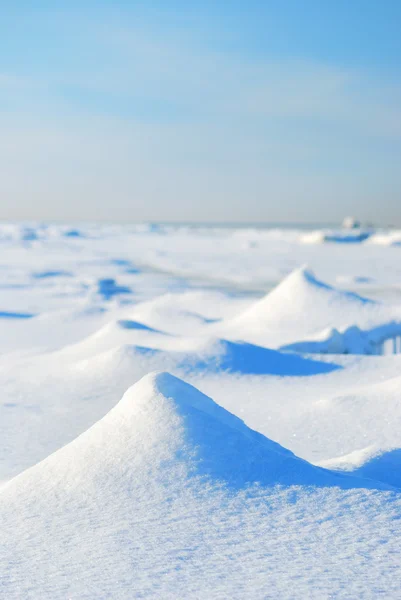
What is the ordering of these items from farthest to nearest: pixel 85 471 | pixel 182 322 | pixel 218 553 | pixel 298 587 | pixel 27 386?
1. pixel 182 322
2. pixel 27 386
3. pixel 85 471
4. pixel 218 553
5. pixel 298 587

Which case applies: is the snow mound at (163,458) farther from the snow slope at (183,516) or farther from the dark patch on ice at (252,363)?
the dark patch on ice at (252,363)

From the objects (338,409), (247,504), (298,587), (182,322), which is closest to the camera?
(298,587)

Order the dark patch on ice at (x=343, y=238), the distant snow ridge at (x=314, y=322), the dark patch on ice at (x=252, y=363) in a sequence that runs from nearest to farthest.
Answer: the dark patch on ice at (x=252, y=363) → the distant snow ridge at (x=314, y=322) → the dark patch on ice at (x=343, y=238)

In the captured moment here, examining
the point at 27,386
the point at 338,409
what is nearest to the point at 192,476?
the point at 338,409

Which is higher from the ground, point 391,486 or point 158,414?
point 158,414

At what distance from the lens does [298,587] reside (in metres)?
2.01

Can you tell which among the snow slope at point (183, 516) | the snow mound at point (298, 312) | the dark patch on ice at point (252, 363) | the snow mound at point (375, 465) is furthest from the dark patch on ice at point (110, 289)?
the snow slope at point (183, 516)

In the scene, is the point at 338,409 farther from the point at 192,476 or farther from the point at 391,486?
the point at 192,476

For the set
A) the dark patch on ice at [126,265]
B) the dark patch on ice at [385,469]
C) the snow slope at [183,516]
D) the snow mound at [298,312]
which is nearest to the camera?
the snow slope at [183,516]

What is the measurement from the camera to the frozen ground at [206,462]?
2123 mm

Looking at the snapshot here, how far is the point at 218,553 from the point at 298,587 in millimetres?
302

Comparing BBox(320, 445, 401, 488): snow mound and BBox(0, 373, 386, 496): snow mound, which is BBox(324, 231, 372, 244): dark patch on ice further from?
BBox(0, 373, 386, 496): snow mound

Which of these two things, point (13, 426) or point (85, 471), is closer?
point (85, 471)

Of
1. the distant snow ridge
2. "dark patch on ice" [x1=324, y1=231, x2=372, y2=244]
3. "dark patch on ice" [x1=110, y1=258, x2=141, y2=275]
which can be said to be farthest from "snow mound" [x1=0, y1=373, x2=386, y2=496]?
"dark patch on ice" [x1=324, y1=231, x2=372, y2=244]
